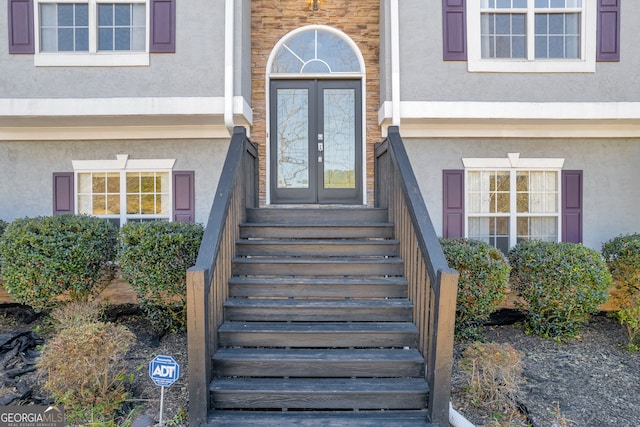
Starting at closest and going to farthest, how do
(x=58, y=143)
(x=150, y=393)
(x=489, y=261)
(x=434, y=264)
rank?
1. (x=434, y=264)
2. (x=150, y=393)
3. (x=489, y=261)
4. (x=58, y=143)

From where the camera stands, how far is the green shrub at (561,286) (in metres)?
4.75

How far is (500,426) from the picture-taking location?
3145 mm

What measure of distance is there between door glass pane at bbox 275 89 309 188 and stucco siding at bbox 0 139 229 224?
0.98 m

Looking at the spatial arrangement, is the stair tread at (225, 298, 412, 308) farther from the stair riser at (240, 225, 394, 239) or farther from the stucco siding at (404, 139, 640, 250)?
the stucco siding at (404, 139, 640, 250)

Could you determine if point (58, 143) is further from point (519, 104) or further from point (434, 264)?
point (519, 104)

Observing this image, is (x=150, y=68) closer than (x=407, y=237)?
No

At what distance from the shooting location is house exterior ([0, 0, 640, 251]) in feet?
17.6

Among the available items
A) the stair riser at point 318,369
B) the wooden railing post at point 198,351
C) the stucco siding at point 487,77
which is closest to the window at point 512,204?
the stucco siding at point 487,77

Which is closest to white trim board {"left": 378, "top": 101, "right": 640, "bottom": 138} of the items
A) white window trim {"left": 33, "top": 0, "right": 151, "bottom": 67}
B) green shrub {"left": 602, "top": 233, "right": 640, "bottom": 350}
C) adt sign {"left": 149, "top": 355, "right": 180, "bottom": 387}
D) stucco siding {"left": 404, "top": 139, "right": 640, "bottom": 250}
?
stucco siding {"left": 404, "top": 139, "right": 640, "bottom": 250}

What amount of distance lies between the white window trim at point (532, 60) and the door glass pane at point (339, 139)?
1.89 m

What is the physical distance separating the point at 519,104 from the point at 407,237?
9.61ft

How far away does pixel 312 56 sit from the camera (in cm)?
641

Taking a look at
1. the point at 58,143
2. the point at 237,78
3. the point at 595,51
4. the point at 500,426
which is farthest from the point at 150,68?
the point at 595,51

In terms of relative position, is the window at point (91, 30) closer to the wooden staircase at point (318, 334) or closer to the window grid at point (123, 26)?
the window grid at point (123, 26)
